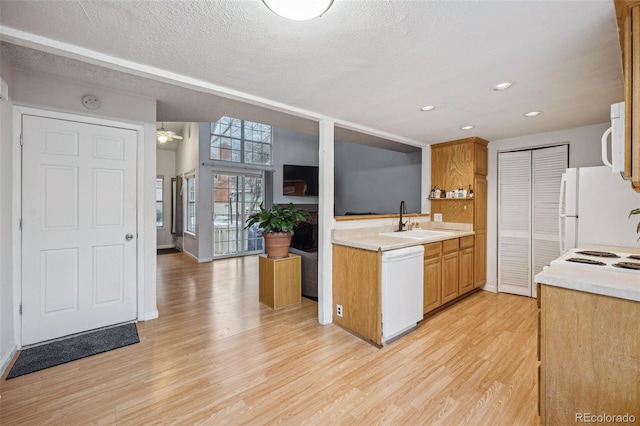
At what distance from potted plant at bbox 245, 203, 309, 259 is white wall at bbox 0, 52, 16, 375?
199cm

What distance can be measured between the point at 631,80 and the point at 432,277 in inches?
87.8

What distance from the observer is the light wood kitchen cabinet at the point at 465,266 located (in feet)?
11.6

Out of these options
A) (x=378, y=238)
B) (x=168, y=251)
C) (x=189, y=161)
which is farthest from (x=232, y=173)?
(x=378, y=238)

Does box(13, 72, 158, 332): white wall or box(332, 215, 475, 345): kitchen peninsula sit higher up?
box(13, 72, 158, 332): white wall

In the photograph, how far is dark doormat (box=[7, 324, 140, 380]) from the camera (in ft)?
6.86

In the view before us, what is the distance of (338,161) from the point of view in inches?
278

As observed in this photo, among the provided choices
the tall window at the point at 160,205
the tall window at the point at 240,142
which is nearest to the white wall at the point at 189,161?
the tall window at the point at 240,142

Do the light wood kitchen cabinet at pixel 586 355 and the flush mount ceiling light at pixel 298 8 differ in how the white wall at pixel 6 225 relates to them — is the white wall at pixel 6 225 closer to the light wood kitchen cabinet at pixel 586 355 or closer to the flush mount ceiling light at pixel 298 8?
the flush mount ceiling light at pixel 298 8

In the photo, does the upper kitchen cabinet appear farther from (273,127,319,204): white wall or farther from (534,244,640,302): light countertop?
(273,127,319,204): white wall

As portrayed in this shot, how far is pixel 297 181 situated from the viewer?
6867 millimetres

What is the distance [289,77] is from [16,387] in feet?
9.15

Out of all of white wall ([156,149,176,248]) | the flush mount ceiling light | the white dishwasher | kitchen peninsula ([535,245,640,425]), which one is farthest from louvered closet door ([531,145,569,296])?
white wall ([156,149,176,248])

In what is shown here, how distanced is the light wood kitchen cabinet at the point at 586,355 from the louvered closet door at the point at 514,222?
2767 mm

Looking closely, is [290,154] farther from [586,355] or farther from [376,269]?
[586,355]
